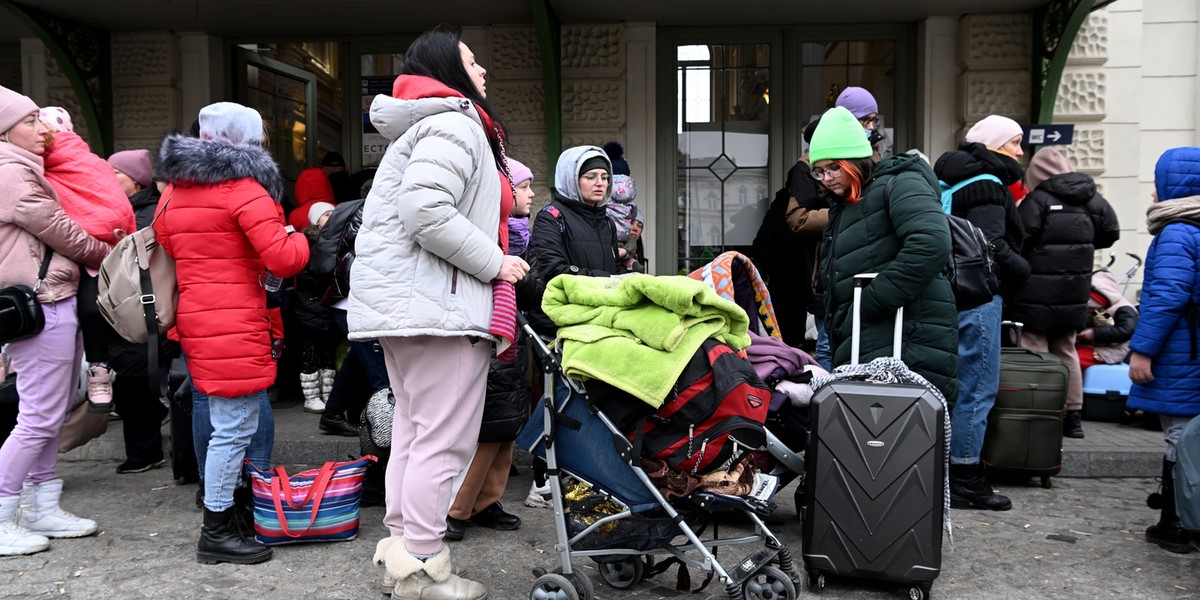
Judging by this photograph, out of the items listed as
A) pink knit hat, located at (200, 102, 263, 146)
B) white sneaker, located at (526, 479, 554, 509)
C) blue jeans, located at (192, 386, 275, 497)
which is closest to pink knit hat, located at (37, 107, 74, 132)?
pink knit hat, located at (200, 102, 263, 146)

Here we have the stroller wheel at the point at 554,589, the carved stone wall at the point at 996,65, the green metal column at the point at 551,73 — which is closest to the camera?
the stroller wheel at the point at 554,589

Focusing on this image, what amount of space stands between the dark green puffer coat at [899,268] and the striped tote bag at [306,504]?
2233 mm

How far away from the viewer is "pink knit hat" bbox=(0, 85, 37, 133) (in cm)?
389

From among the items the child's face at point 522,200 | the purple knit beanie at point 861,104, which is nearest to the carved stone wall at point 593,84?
the purple knit beanie at point 861,104

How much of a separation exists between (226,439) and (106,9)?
15.0 feet

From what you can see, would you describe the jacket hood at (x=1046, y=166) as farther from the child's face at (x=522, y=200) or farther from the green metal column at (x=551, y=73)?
the child's face at (x=522, y=200)

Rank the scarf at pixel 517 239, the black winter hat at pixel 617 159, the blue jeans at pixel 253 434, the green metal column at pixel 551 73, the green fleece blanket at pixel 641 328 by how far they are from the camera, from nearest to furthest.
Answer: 1. the green fleece blanket at pixel 641 328
2. the blue jeans at pixel 253 434
3. the scarf at pixel 517 239
4. the black winter hat at pixel 617 159
5. the green metal column at pixel 551 73

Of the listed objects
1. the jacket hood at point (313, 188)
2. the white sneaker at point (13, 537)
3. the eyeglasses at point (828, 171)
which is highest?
the jacket hood at point (313, 188)

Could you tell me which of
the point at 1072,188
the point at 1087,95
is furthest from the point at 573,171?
the point at 1087,95

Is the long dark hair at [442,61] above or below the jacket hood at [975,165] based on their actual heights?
above

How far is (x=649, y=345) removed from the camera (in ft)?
10.00

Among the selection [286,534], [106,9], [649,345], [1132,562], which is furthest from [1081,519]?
[106,9]

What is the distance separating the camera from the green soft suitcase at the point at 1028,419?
4.92m

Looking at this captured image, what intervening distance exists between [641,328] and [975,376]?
250 cm
